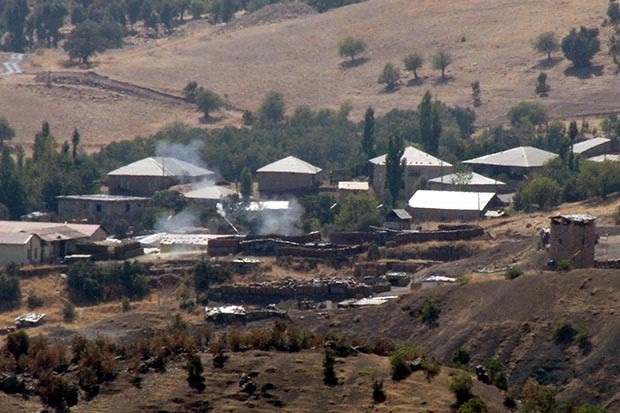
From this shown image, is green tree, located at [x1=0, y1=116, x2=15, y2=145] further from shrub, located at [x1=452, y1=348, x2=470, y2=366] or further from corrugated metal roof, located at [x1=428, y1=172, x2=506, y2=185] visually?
shrub, located at [x1=452, y1=348, x2=470, y2=366]

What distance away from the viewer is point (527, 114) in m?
135

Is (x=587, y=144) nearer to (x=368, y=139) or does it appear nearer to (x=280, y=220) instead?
(x=368, y=139)

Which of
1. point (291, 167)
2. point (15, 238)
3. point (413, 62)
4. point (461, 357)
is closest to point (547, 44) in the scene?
point (413, 62)

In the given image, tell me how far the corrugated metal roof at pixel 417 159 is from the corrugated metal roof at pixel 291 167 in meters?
3.12

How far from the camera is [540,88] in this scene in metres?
144

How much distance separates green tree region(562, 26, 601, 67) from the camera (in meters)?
147

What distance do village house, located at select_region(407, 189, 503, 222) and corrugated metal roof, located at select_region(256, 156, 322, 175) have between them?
394 inches

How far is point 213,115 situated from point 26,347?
3588 inches

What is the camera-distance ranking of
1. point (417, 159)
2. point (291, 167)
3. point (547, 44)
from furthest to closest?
1. point (547, 44)
2. point (291, 167)
3. point (417, 159)

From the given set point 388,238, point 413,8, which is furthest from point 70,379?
point 413,8

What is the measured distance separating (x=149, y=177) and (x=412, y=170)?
41.8 ft

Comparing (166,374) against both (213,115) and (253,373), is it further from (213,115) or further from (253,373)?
(213,115)

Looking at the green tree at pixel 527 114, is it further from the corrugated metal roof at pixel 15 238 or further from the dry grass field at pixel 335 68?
the corrugated metal roof at pixel 15 238

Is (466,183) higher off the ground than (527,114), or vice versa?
(527,114)
